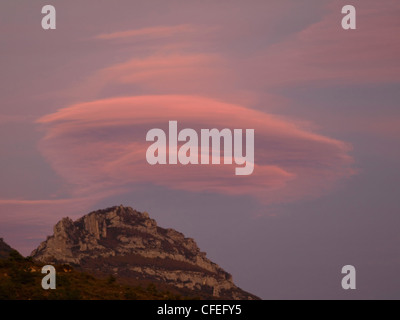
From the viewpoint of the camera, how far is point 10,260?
10900 cm

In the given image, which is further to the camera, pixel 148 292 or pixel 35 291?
pixel 148 292

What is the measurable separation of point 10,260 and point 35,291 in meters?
13.3
